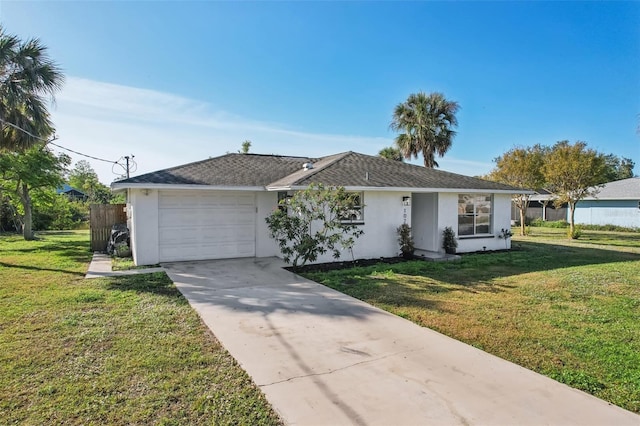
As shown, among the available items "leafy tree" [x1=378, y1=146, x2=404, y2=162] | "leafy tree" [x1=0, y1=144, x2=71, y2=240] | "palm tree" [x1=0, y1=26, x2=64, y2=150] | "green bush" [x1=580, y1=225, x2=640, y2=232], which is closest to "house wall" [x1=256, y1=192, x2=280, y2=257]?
"palm tree" [x1=0, y1=26, x2=64, y2=150]

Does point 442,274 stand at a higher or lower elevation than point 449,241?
lower

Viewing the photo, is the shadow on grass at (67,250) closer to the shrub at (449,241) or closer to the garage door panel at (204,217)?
the garage door panel at (204,217)

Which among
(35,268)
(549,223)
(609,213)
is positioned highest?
(609,213)

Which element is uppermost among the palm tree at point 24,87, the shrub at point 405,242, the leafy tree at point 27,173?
the palm tree at point 24,87

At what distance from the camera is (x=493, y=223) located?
559 inches

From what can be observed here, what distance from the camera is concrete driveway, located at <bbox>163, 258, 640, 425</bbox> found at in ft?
10.8

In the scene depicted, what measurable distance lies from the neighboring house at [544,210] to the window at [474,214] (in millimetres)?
17092

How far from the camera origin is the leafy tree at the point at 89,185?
136 ft

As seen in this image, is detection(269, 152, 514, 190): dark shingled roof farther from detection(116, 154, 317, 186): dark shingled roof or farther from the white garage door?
the white garage door

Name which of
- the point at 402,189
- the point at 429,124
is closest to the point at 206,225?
the point at 402,189

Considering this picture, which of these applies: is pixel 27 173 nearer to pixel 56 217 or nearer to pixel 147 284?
pixel 56 217

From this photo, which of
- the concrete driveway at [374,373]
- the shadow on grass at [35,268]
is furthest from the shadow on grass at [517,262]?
the shadow on grass at [35,268]

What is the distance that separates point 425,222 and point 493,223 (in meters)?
2.91

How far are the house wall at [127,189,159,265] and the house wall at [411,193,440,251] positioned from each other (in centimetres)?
921
